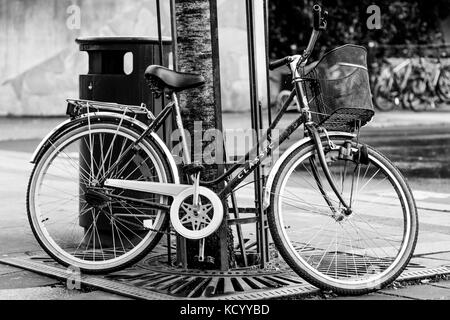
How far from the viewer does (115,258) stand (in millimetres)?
4879

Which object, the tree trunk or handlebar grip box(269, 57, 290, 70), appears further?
the tree trunk

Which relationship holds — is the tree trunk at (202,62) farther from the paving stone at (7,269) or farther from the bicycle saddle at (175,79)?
the paving stone at (7,269)

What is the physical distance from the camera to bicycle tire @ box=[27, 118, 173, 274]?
15.8 feet

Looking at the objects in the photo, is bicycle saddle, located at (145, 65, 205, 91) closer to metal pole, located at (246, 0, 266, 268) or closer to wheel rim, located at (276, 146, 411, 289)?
metal pole, located at (246, 0, 266, 268)

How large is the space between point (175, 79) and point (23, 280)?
1326mm

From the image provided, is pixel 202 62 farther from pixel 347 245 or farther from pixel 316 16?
pixel 347 245

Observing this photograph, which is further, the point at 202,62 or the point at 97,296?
the point at 202,62

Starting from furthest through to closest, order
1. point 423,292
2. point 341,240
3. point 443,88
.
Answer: point 443,88, point 341,240, point 423,292

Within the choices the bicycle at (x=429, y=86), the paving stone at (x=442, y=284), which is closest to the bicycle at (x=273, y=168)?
the paving stone at (x=442, y=284)

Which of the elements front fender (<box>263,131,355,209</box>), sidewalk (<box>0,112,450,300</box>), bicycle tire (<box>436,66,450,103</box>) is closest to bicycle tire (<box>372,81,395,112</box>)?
bicycle tire (<box>436,66,450,103</box>)

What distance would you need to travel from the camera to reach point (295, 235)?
19.8 ft

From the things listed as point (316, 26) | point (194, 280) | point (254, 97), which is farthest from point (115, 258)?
point (316, 26)

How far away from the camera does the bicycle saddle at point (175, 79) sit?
4699mm

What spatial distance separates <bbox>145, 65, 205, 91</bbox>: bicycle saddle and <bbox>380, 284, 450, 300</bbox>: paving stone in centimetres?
143
